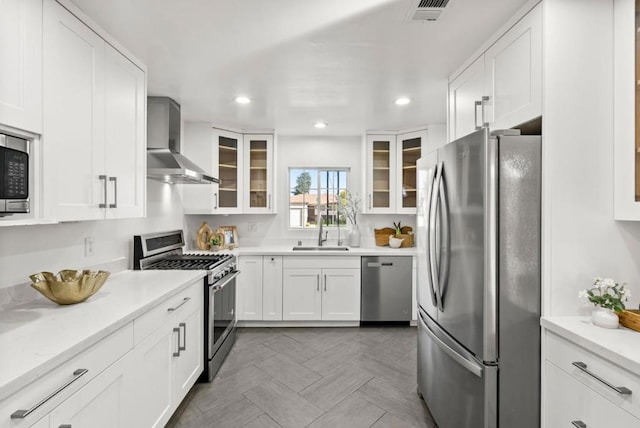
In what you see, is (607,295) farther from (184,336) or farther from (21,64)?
(21,64)

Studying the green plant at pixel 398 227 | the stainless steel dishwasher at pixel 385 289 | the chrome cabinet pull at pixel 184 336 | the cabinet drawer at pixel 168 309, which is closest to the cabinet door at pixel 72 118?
the cabinet drawer at pixel 168 309

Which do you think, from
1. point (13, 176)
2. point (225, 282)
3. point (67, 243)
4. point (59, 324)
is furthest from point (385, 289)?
point (13, 176)

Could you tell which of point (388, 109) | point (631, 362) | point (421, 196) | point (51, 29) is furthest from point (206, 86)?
point (631, 362)

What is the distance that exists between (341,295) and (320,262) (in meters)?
0.45

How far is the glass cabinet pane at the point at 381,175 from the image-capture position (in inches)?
166

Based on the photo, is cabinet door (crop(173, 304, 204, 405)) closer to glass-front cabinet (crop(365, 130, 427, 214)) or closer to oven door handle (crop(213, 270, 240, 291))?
oven door handle (crop(213, 270, 240, 291))

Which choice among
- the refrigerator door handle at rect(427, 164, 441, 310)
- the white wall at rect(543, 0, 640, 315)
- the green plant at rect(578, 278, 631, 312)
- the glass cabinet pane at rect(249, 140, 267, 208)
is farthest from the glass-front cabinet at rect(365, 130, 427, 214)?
the green plant at rect(578, 278, 631, 312)

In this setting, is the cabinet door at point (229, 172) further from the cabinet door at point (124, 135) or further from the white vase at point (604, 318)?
the white vase at point (604, 318)

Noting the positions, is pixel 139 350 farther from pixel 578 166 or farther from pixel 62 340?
pixel 578 166

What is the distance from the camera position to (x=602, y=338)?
4.17 ft

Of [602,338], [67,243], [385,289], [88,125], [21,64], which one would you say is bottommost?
[385,289]

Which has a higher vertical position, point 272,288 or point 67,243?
point 67,243

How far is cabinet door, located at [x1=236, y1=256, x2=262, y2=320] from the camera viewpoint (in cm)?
379

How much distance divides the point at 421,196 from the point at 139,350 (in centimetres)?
195
